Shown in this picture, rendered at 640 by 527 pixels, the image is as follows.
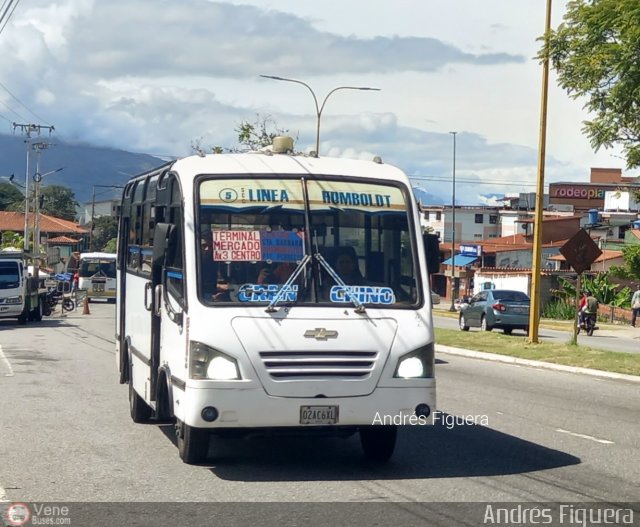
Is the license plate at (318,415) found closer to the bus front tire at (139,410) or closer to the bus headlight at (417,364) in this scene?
the bus headlight at (417,364)

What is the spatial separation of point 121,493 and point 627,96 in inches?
481

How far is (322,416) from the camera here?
8.98 metres

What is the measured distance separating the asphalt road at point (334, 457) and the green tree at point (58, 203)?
14741 cm

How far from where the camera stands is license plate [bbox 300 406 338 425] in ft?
29.4

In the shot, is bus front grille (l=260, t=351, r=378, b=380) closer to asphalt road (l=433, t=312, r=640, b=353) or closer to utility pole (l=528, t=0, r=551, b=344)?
utility pole (l=528, t=0, r=551, b=344)

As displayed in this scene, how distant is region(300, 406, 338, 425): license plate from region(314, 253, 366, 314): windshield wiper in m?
0.88

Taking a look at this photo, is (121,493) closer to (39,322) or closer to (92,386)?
(92,386)

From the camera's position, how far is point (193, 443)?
9.40m

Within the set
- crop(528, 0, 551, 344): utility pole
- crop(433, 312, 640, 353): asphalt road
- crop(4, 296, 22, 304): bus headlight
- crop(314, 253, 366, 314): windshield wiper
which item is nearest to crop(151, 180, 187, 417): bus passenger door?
crop(314, 253, 366, 314): windshield wiper

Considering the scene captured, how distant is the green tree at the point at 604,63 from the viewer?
17094 millimetres

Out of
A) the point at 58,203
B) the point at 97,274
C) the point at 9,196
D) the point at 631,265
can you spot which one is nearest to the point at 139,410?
the point at 631,265

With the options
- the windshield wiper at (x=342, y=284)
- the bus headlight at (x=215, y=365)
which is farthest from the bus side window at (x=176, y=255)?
the windshield wiper at (x=342, y=284)

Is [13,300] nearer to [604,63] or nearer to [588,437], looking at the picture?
[604,63]

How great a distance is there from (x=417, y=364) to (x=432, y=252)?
1231 mm
